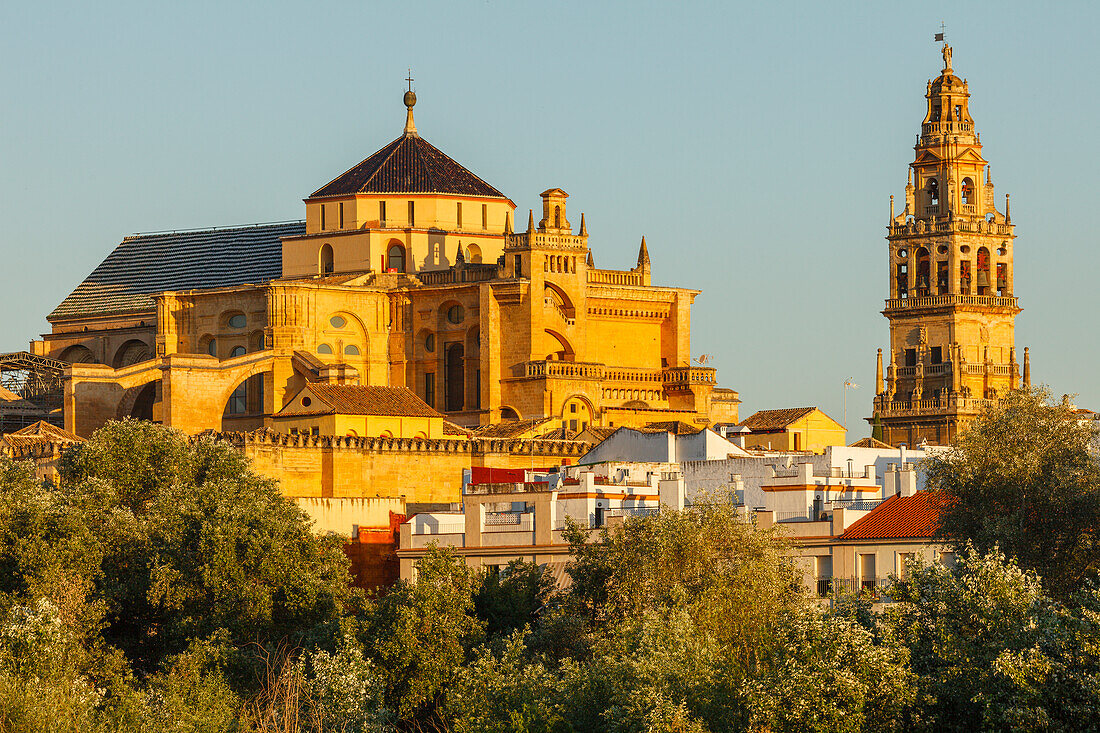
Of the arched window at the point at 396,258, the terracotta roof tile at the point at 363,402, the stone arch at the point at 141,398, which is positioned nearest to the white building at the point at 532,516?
the terracotta roof tile at the point at 363,402

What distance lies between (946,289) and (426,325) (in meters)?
21.0

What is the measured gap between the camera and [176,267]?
357 ft

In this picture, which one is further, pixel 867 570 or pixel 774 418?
pixel 774 418

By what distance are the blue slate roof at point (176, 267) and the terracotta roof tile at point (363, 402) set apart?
19500mm

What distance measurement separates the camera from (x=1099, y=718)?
3559 centimetres

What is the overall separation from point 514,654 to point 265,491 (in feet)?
60.2

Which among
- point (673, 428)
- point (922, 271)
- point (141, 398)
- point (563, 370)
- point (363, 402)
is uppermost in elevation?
point (922, 271)

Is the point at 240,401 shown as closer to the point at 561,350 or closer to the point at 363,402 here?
the point at 363,402

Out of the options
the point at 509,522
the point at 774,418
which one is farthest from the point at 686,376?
the point at 509,522

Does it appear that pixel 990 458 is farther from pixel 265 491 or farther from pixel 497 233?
pixel 497 233

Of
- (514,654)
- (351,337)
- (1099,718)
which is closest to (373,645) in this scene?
(514,654)

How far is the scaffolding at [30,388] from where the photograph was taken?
95.1m

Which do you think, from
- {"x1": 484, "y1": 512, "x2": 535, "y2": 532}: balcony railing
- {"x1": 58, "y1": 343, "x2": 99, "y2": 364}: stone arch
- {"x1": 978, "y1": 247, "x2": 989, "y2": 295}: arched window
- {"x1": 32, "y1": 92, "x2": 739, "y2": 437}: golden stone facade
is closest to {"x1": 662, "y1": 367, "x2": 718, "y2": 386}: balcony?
{"x1": 32, "y1": 92, "x2": 739, "y2": 437}: golden stone facade

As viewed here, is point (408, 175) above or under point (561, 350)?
above
